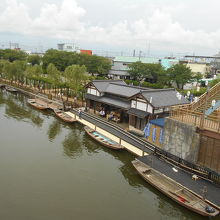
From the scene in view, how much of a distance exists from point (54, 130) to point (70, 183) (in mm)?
14417

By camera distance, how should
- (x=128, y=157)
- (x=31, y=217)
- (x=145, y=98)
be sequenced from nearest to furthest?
(x=31, y=217) < (x=128, y=157) < (x=145, y=98)

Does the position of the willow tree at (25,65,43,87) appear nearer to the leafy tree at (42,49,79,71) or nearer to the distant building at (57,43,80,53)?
the leafy tree at (42,49,79,71)

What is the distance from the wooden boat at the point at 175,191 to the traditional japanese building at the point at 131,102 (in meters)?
9.36

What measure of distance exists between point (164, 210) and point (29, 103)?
3649 cm

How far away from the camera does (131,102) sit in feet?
102

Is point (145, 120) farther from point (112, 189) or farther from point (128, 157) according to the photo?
point (112, 189)

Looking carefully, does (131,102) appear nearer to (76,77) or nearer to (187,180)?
(187,180)

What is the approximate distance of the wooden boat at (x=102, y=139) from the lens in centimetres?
2560

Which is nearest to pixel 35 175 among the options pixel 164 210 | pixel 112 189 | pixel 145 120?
pixel 112 189

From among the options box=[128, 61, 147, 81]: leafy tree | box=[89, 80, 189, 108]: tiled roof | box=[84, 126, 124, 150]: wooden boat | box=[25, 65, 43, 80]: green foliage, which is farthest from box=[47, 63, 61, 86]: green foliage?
box=[128, 61, 147, 81]: leafy tree

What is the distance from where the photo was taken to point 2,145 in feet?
86.3

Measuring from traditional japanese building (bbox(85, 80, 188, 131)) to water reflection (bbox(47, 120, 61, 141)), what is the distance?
7091 mm

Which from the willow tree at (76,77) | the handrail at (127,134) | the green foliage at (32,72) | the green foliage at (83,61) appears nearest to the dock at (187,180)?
the handrail at (127,134)

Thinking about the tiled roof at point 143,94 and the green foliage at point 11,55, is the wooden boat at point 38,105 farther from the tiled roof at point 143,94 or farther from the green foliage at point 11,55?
the green foliage at point 11,55
